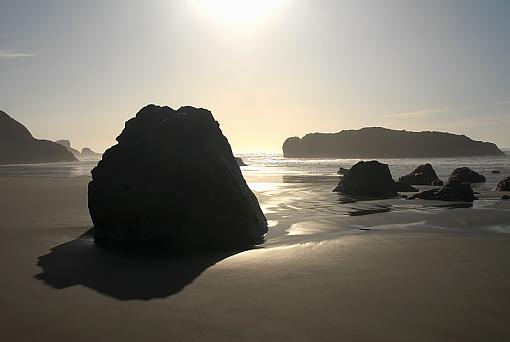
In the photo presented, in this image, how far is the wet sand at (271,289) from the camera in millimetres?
3352

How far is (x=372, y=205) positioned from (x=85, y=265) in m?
10.9

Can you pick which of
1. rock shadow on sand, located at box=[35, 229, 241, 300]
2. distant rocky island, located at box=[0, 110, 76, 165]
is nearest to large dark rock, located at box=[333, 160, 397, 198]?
rock shadow on sand, located at box=[35, 229, 241, 300]

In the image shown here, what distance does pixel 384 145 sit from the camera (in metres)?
160

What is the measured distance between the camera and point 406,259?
5719mm

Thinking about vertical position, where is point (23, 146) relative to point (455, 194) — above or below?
above

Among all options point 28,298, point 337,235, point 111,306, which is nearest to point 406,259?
point 337,235

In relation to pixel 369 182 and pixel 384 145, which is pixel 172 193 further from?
pixel 384 145

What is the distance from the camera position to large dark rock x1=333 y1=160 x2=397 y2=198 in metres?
18.2

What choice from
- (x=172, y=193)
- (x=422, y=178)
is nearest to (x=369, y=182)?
(x=422, y=178)

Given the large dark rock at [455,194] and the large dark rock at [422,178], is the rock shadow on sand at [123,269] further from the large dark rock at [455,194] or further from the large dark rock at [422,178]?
the large dark rock at [422,178]

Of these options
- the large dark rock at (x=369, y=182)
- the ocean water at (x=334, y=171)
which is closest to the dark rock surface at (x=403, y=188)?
the large dark rock at (x=369, y=182)

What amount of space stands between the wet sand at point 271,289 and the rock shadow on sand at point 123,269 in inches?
0.9

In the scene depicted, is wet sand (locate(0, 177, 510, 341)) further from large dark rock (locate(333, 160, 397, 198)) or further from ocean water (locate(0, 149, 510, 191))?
ocean water (locate(0, 149, 510, 191))

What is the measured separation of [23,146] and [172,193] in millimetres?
149604
